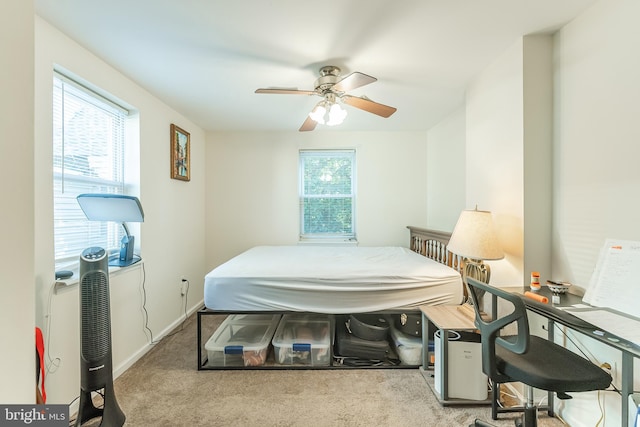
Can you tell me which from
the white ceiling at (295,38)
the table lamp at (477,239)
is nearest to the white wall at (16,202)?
the white ceiling at (295,38)

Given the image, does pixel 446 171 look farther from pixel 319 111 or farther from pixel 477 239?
pixel 319 111

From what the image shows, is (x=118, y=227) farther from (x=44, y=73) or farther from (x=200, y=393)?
(x=200, y=393)

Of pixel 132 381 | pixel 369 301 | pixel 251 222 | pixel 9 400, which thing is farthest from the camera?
pixel 251 222

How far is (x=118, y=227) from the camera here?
230 centimetres

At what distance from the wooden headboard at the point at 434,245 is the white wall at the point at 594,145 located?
96 cm

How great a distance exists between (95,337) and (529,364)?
221 centimetres

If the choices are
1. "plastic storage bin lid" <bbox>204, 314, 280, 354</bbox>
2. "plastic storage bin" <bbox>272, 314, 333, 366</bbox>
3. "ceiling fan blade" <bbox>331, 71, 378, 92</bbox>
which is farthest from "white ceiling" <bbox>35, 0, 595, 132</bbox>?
"plastic storage bin lid" <bbox>204, 314, 280, 354</bbox>

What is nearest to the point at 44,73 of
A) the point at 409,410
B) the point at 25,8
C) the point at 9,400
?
the point at 25,8

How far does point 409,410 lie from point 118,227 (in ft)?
8.75

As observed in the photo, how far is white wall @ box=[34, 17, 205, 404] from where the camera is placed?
1516 millimetres

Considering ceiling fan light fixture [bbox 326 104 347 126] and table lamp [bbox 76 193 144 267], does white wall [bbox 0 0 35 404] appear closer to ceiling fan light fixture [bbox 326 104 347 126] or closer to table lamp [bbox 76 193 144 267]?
table lamp [bbox 76 193 144 267]

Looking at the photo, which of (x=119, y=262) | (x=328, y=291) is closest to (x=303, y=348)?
(x=328, y=291)

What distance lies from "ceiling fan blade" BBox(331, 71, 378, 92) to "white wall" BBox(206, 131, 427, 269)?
6.25ft

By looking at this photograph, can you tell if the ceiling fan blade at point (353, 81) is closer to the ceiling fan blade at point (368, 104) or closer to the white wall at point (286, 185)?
the ceiling fan blade at point (368, 104)
